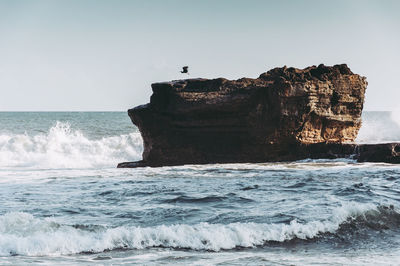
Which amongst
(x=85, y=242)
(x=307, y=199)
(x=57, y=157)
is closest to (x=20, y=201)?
(x=85, y=242)

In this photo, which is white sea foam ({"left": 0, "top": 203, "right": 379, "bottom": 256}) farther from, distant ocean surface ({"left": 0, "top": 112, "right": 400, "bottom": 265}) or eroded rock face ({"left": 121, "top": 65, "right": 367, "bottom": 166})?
Answer: eroded rock face ({"left": 121, "top": 65, "right": 367, "bottom": 166})

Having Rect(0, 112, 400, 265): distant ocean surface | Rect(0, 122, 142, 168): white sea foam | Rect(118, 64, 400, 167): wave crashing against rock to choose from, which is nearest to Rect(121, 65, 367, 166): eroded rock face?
Rect(118, 64, 400, 167): wave crashing against rock

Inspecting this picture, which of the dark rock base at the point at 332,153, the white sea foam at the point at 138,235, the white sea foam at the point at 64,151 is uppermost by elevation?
the dark rock base at the point at 332,153

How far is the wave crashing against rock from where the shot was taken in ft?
59.0

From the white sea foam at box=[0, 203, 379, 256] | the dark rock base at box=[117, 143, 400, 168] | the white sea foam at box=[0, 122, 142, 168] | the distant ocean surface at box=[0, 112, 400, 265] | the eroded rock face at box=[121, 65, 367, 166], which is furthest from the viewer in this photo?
the white sea foam at box=[0, 122, 142, 168]

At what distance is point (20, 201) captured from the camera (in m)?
10.8

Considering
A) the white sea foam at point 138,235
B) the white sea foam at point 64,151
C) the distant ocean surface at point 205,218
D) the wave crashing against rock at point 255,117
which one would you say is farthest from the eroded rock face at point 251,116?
the white sea foam at point 138,235

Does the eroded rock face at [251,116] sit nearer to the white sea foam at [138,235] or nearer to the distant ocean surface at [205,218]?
the distant ocean surface at [205,218]

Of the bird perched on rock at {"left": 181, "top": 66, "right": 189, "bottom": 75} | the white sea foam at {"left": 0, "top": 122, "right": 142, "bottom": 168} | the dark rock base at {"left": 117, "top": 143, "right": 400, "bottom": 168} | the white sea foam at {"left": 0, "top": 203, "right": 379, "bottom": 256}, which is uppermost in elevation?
the bird perched on rock at {"left": 181, "top": 66, "right": 189, "bottom": 75}

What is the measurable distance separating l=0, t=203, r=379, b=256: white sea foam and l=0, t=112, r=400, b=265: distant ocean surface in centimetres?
2

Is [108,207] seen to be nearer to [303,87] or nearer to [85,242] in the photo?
[85,242]

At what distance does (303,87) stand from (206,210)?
9345 millimetres

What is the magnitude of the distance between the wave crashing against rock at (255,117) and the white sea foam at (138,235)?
9660 millimetres

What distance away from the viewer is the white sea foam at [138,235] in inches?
292
